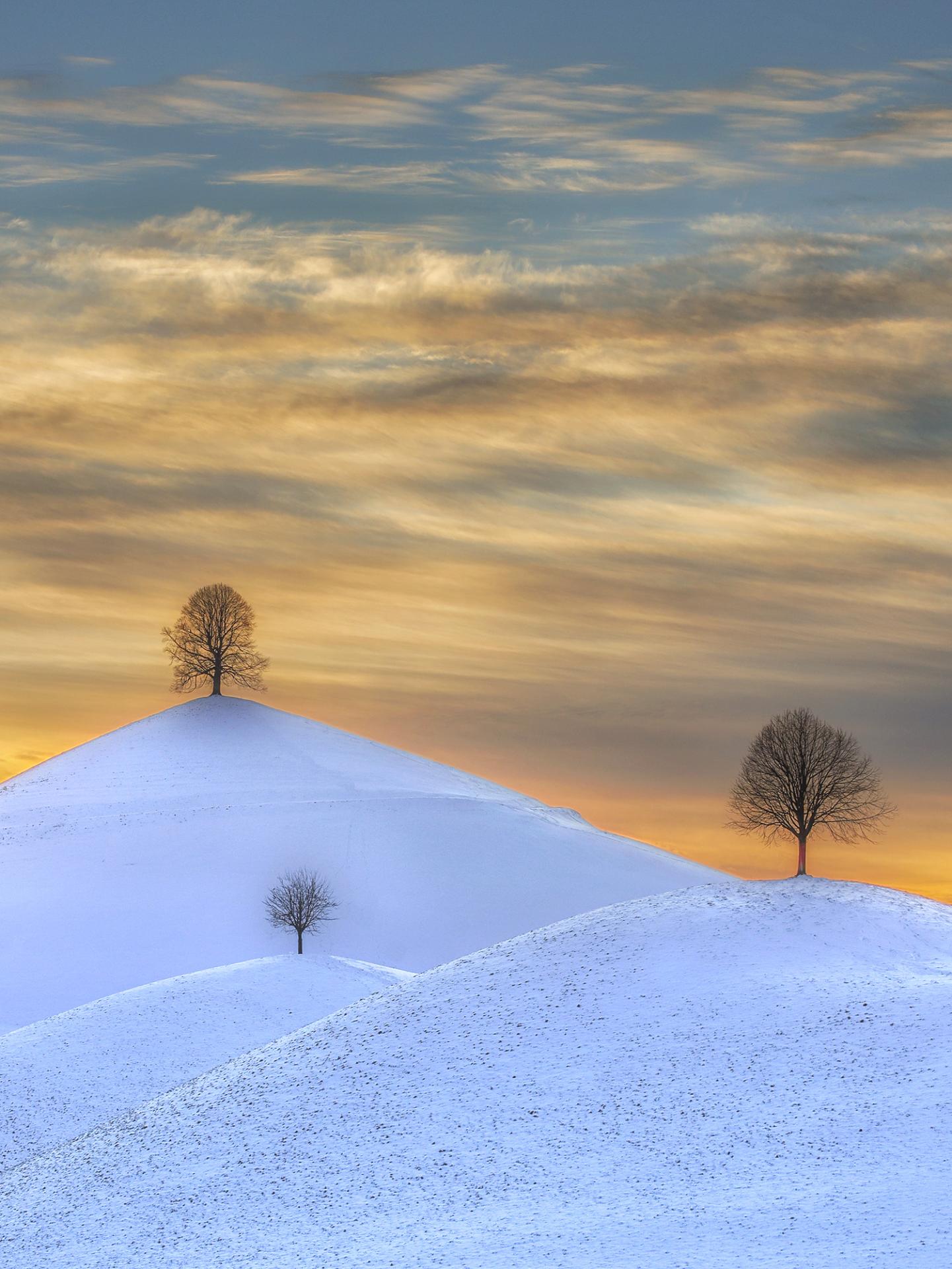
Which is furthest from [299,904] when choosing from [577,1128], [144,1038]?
[577,1128]

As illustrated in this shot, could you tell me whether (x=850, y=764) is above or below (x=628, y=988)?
above

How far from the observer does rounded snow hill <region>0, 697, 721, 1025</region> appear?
231ft

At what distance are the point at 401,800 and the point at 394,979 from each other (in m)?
28.3

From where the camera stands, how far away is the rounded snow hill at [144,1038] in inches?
1663

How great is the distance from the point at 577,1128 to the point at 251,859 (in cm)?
5072

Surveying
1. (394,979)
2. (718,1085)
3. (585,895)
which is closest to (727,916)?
(718,1085)

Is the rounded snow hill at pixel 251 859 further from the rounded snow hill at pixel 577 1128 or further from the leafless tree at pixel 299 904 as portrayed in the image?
the rounded snow hill at pixel 577 1128

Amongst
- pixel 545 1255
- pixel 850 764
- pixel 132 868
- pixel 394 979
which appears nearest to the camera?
pixel 545 1255

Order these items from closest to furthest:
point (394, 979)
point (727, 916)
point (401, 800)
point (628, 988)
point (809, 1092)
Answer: point (809, 1092)
point (628, 988)
point (727, 916)
point (394, 979)
point (401, 800)

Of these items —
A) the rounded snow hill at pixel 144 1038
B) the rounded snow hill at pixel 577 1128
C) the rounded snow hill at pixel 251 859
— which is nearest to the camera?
the rounded snow hill at pixel 577 1128

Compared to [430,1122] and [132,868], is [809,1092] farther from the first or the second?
[132,868]

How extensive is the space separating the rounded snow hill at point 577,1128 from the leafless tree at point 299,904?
30.6 m

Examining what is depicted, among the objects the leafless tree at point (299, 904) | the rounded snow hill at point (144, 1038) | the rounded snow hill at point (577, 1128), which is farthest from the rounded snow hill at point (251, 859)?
the rounded snow hill at point (577, 1128)

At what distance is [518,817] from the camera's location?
88.9m
